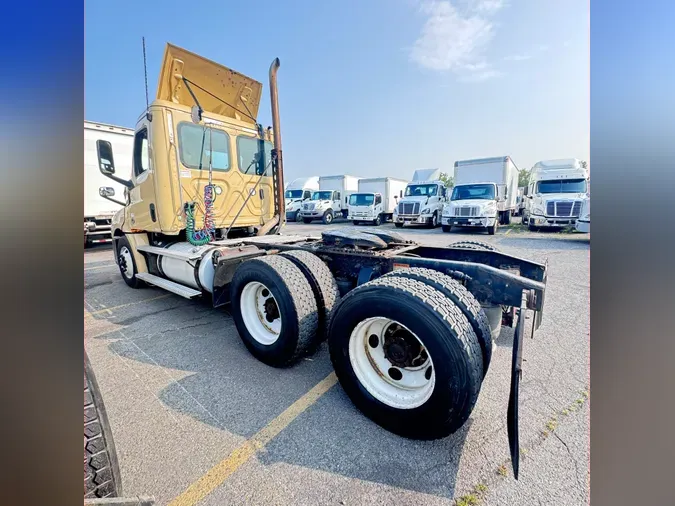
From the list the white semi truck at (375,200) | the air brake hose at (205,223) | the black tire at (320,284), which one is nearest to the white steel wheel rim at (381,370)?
the black tire at (320,284)

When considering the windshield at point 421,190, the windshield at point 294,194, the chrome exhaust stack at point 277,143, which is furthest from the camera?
the windshield at point 294,194

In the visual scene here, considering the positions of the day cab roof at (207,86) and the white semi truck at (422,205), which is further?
the white semi truck at (422,205)

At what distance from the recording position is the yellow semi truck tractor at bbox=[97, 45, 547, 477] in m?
2.18

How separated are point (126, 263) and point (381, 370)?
5.99m

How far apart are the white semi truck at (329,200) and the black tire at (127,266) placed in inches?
721

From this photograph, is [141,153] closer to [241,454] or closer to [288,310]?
[288,310]

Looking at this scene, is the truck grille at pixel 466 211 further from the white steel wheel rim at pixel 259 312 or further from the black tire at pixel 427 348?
the black tire at pixel 427 348

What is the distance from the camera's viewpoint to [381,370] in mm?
2578

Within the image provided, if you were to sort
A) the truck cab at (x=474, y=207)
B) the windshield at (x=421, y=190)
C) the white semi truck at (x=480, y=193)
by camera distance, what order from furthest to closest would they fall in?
the windshield at (x=421, y=190) → the white semi truck at (x=480, y=193) → the truck cab at (x=474, y=207)

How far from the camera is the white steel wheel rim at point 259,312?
138 inches

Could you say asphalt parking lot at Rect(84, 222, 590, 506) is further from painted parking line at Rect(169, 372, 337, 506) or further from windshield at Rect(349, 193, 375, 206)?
windshield at Rect(349, 193, 375, 206)
